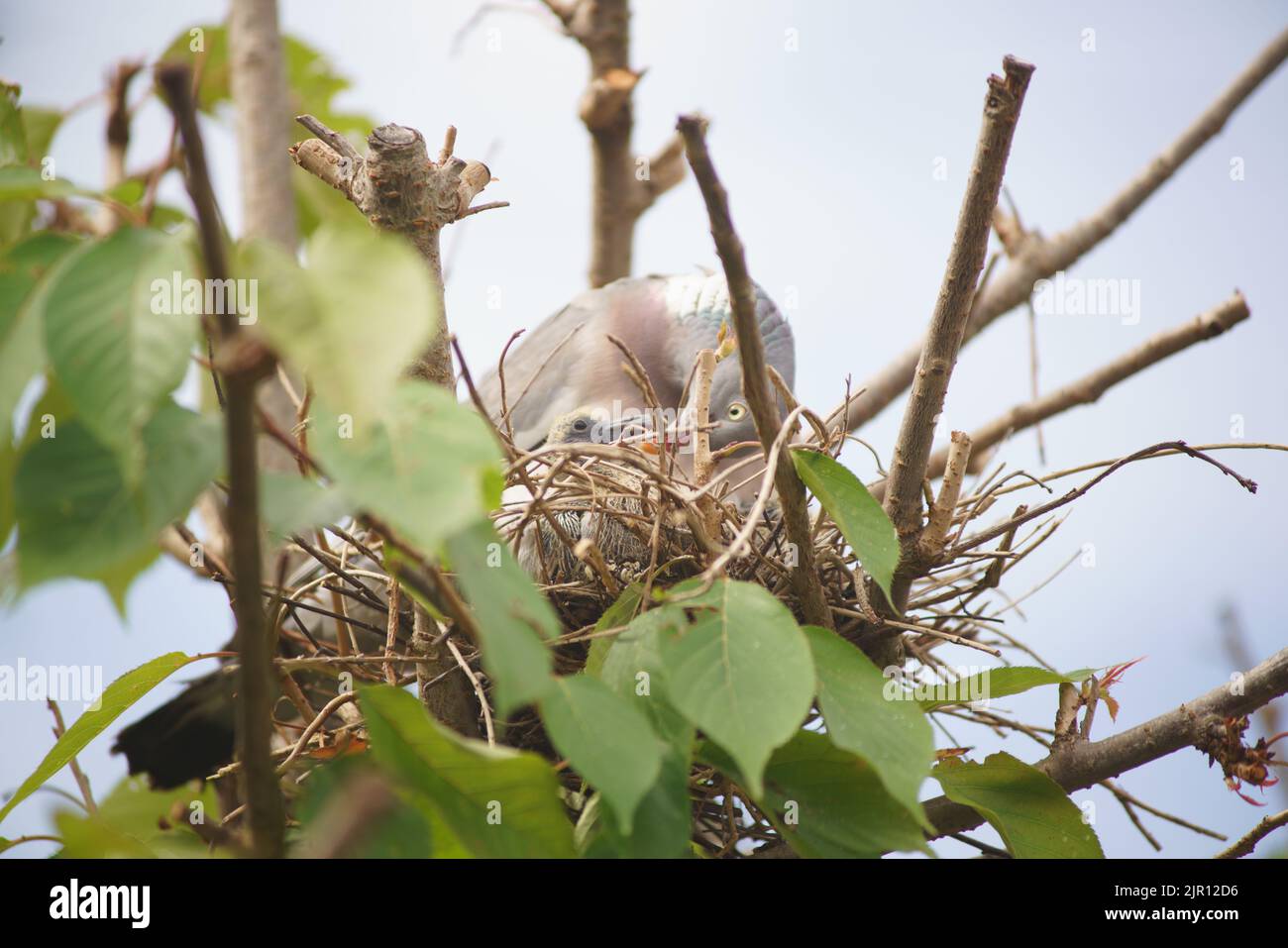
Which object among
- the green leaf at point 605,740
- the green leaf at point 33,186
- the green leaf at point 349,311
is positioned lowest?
the green leaf at point 605,740

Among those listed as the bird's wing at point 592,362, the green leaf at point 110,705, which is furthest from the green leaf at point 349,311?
the bird's wing at point 592,362

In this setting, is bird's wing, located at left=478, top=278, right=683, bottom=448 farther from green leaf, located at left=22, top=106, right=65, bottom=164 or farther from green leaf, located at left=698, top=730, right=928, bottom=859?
green leaf, located at left=698, top=730, right=928, bottom=859

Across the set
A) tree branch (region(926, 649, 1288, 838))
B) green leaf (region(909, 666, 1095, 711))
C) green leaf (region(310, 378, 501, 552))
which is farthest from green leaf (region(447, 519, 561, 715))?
tree branch (region(926, 649, 1288, 838))

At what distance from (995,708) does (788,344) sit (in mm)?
903

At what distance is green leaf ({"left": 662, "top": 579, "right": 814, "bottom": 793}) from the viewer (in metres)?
0.68

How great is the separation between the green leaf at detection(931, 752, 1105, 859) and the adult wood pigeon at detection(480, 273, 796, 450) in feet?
3.12

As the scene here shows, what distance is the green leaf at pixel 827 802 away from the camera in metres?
0.88

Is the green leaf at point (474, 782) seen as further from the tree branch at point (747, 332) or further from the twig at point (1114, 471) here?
the twig at point (1114, 471)

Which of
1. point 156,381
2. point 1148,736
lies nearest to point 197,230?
point 156,381

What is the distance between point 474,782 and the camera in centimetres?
72

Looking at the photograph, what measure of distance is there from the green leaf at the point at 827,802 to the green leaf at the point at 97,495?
19.5 inches
